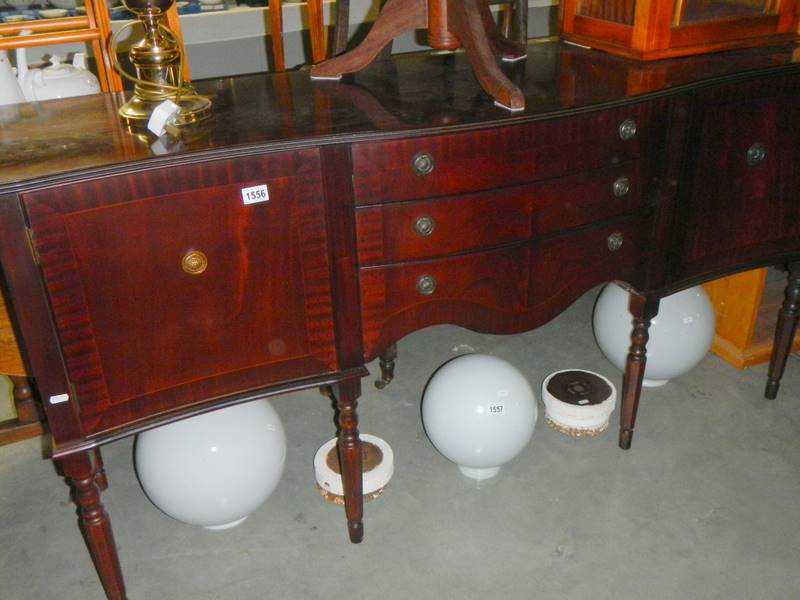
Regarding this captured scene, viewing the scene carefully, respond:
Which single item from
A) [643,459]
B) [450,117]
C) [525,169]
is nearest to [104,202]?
[450,117]

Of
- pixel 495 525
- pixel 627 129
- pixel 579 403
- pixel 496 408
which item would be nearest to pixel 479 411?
pixel 496 408

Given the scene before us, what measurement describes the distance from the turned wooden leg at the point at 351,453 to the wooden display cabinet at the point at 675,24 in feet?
3.13

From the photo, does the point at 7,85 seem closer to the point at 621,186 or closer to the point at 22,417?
the point at 22,417

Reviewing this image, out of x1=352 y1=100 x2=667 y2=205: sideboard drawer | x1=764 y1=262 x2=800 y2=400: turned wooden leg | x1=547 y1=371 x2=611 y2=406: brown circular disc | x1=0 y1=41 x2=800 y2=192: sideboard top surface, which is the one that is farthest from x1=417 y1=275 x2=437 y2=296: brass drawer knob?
x1=764 y1=262 x2=800 y2=400: turned wooden leg

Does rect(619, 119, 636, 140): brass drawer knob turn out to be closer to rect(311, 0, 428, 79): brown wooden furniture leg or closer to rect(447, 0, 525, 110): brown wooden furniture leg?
rect(447, 0, 525, 110): brown wooden furniture leg

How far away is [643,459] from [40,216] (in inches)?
58.2

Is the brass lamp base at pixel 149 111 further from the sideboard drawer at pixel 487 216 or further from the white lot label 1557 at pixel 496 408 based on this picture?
the white lot label 1557 at pixel 496 408

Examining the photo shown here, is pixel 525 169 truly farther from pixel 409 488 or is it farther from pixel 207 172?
pixel 409 488

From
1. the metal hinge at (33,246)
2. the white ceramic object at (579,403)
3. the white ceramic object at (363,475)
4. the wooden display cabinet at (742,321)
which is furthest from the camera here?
the wooden display cabinet at (742,321)

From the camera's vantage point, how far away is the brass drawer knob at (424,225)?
1.31 metres

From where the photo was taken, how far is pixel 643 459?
6.22 ft

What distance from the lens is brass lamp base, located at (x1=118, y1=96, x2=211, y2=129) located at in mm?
1287

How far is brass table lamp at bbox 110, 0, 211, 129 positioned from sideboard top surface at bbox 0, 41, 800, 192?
0.03m

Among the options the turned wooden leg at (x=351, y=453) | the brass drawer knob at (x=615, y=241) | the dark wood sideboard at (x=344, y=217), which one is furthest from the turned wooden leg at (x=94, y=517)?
the brass drawer knob at (x=615, y=241)
